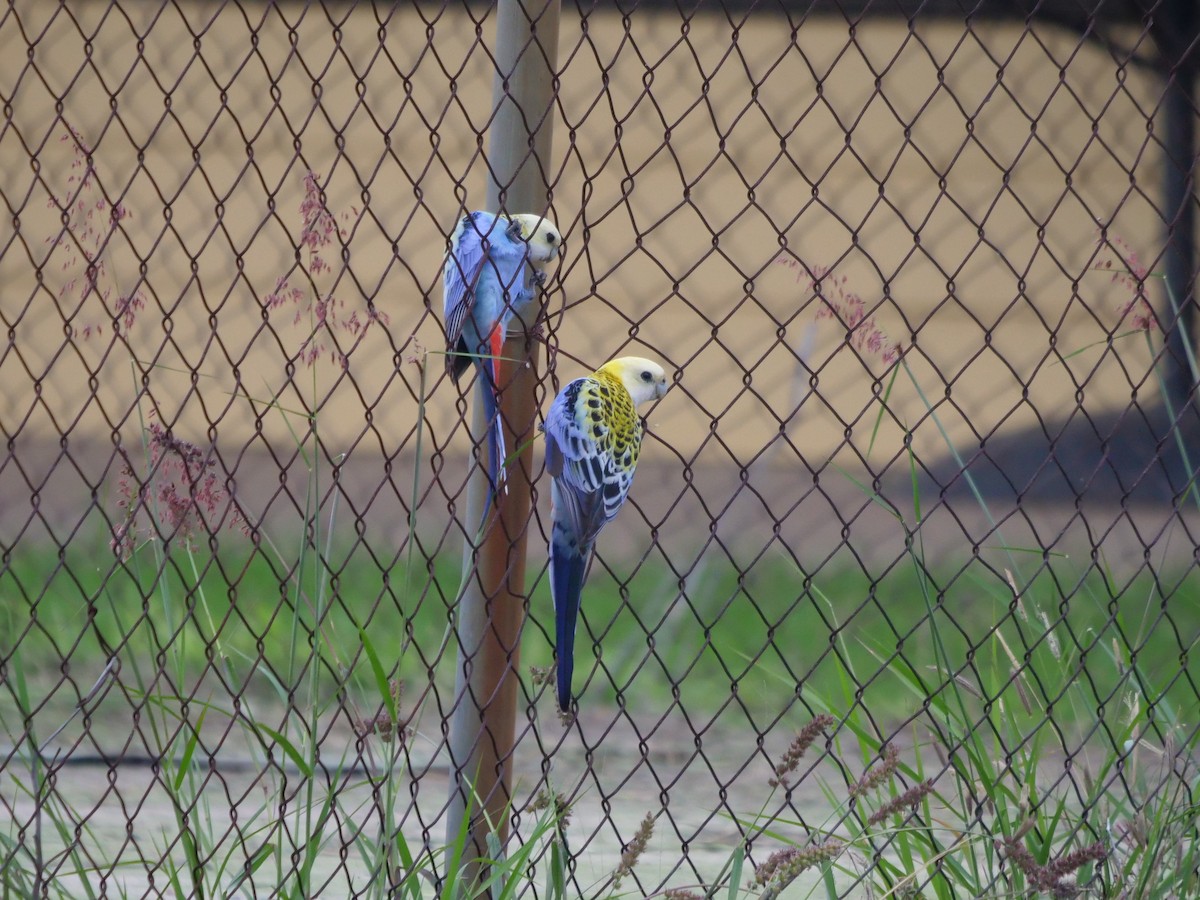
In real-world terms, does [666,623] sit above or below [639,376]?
above

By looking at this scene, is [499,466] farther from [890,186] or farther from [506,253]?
[890,186]

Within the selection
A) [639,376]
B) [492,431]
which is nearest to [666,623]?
[639,376]

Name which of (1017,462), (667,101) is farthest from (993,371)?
(667,101)

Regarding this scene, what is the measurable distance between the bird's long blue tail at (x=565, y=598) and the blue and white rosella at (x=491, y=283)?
0.11 m

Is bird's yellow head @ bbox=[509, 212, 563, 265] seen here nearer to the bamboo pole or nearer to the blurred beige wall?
the bamboo pole

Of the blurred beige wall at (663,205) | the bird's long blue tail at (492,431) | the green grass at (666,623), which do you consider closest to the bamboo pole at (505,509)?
the bird's long blue tail at (492,431)

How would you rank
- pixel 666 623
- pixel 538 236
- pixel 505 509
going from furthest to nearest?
pixel 666 623, pixel 505 509, pixel 538 236

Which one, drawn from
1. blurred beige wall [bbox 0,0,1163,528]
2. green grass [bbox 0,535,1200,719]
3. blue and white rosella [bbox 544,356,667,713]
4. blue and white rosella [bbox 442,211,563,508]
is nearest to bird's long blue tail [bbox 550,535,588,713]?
blue and white rosella [bbox 544,356,667,713]

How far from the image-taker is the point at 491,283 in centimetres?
132

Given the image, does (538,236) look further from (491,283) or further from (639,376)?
(639,376)

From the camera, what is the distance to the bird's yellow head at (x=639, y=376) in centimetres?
142

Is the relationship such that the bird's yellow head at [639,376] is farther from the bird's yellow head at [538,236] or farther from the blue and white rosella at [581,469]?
the bird's yellow head at [538,236]

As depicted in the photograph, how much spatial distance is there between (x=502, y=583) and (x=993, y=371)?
8.61 feet

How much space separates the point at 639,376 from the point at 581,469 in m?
0.14
